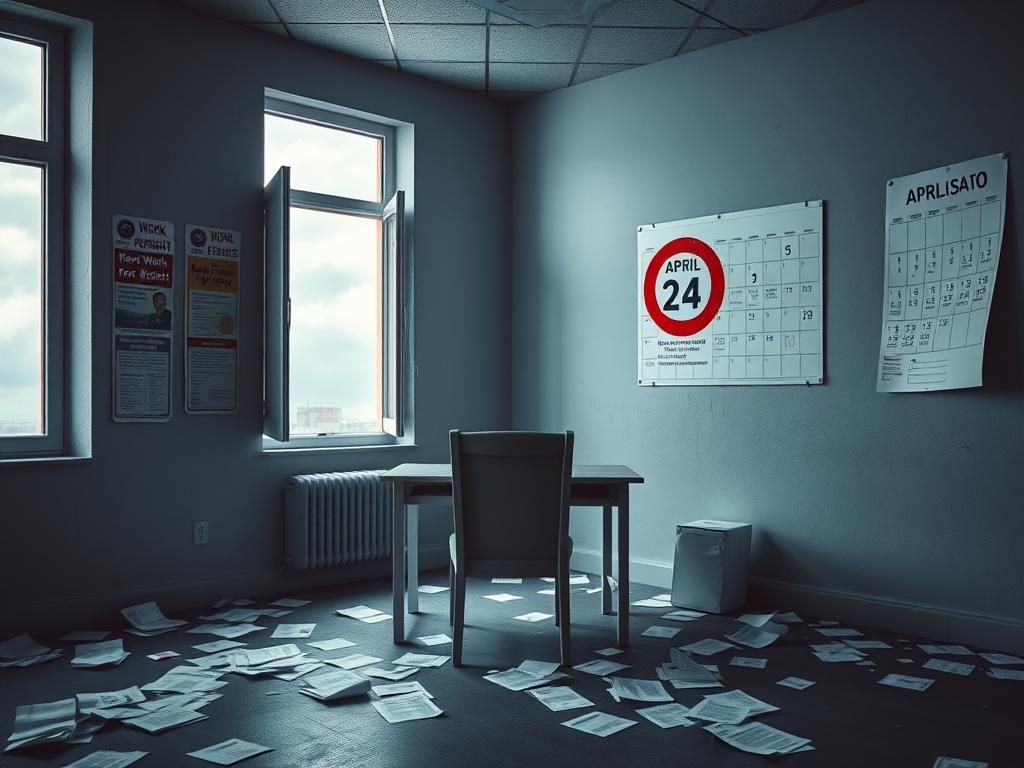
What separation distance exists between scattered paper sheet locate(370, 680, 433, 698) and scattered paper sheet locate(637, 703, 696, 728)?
73cm

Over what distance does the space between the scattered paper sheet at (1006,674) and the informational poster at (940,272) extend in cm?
113

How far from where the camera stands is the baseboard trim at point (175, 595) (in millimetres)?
3703

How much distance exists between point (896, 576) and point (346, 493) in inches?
106

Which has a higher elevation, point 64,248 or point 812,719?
point 64,248

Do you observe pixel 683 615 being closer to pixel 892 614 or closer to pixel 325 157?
pixel 892 614

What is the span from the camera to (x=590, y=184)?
205 inches

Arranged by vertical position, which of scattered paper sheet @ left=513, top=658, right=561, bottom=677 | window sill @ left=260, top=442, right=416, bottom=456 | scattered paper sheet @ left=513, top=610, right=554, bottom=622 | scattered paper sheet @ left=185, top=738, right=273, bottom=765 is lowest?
scattered paper sheet @ left=513, top=610, right=554, bottom=622

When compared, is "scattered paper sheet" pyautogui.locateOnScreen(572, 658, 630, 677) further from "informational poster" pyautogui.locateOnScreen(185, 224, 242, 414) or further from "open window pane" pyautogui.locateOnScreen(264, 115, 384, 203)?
"open window pane" pyautogui.locateOnScreen(264, 115, 384, 203)

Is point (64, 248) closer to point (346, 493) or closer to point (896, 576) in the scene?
point (346, 493)

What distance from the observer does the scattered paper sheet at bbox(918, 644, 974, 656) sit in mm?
3531

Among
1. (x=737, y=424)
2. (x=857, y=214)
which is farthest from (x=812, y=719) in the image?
(x=857, y=214)

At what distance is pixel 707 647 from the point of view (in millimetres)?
3564

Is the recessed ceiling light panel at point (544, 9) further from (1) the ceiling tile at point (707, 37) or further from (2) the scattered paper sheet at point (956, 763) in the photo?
(2) the scattered paper sheet at point (956, 763)

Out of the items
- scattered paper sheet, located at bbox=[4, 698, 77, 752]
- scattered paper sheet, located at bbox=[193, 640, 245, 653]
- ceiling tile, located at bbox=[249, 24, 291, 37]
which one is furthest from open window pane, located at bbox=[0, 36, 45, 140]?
scattered paper sheet, located at bbox=[4, 698, 77, 752]
